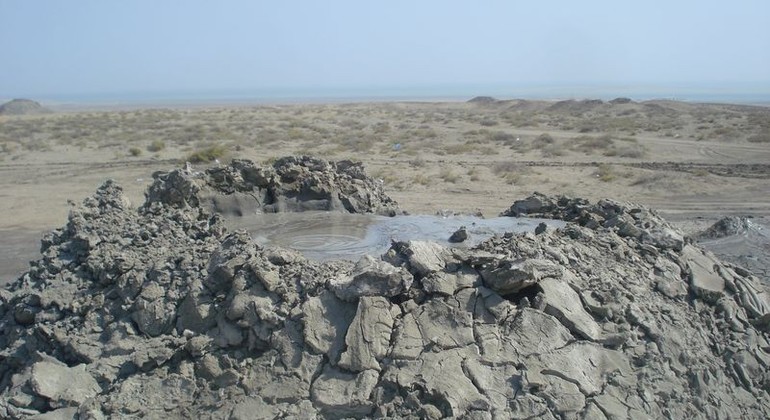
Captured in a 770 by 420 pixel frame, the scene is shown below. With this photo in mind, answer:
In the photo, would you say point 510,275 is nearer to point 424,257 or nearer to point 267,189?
point 424,257

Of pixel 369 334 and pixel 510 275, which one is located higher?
pixel 510 275

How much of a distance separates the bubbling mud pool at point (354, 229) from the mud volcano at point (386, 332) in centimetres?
98

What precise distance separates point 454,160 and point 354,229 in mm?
13825

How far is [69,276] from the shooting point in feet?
19.7

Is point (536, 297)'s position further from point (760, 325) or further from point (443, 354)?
point (760, 325)

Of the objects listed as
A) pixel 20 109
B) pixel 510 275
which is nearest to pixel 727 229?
pixel 510 275

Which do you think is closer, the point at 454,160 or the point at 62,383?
the point at 62,383

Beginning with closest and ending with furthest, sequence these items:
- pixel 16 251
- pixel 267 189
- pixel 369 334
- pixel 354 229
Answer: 1. pixel 369 334
2. pixel 354 229
3. pixel 267 189
4. pixel 16 251

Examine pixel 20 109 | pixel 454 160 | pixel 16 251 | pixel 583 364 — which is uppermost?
pixel 583 364

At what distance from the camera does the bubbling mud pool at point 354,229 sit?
682cm

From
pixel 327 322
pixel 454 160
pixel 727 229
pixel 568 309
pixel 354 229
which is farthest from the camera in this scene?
pixel 454 160

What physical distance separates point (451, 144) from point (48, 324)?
21240mm

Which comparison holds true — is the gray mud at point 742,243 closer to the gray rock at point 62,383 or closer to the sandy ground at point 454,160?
the sandy ground at point 454,160

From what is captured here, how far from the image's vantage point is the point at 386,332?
4742 millimetres
